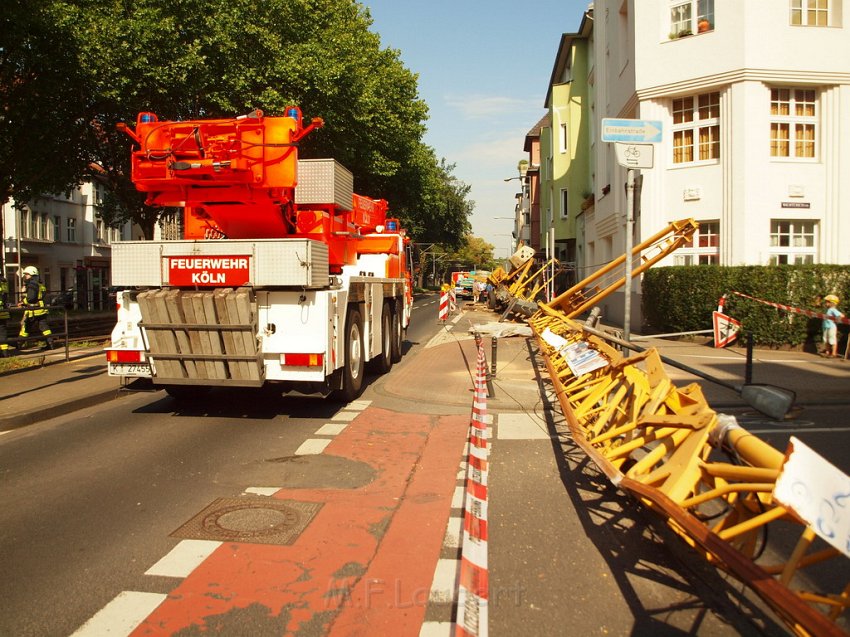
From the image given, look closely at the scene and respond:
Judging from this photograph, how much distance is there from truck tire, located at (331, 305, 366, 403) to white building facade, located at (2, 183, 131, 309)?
108ft

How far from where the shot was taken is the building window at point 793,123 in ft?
56.1

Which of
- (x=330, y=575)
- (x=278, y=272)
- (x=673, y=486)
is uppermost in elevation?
(x=278, y=272)

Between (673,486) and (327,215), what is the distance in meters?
6.86

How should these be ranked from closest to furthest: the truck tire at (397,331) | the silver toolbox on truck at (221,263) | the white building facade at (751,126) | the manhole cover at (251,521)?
the manhole cover at (251,521)
the silver toolbox on truck at (221,263)
the truck tire at (397,331)
the white building facade at (751,126)

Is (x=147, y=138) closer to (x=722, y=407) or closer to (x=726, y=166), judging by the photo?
(x=722, y=407)

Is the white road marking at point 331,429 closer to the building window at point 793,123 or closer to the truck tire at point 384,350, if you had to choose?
the truck tire at point 384,350

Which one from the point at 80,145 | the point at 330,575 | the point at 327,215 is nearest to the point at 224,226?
the point at 327,215

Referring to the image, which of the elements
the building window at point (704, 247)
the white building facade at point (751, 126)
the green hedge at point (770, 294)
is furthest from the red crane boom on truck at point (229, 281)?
the building window at point (704, 247)

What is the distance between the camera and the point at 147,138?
7875 millimetres

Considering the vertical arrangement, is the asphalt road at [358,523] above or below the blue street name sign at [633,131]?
below

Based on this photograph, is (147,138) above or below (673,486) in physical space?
above

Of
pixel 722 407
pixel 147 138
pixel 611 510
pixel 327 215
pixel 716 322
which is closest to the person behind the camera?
pixel 611 510

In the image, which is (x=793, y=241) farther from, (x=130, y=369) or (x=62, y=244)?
(x=62, y=244)

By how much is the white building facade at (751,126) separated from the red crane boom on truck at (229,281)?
1132 centimetres
